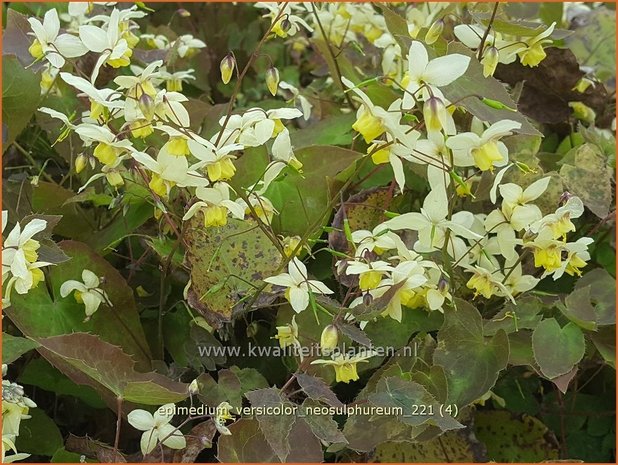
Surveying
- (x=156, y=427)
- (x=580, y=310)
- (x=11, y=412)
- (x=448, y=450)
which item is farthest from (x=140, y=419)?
(x=580, y=310)

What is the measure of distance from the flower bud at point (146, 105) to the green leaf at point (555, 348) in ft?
1.31

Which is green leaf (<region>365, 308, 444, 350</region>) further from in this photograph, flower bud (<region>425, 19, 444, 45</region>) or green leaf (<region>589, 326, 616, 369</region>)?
flower bud (<region>425, 19, 444, 45</region>)

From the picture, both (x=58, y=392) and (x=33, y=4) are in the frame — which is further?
Answer: (x=33, y=4)

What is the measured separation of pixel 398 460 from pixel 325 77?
64cm

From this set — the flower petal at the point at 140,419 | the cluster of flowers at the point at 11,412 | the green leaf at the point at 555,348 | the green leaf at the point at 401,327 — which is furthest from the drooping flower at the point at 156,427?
the green leaf at the point at 555,348

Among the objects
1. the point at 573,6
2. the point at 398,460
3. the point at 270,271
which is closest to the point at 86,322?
the point at 270,271

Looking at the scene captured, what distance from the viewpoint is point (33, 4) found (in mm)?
1290

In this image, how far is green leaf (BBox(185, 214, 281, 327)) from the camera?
2.62 feet

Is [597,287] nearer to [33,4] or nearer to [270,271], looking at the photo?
[270,271]

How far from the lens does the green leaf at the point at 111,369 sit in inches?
28.2

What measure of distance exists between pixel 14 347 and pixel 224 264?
21 cm

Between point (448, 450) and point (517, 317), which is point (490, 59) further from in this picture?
point (448, 450)

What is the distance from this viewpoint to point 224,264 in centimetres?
82

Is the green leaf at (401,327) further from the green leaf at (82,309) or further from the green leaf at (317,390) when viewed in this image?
the green leaf at (82,309)
